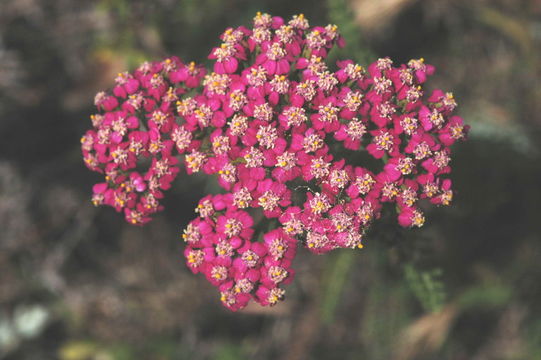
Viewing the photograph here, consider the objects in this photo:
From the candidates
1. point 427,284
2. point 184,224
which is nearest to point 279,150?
point 427,284

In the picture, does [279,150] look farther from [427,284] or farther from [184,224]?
[184,224]

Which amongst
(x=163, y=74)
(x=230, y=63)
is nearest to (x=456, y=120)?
(x=230, y=63)

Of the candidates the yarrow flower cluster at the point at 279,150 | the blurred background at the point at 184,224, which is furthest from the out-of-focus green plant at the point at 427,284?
the blurred background at the point at 184,224

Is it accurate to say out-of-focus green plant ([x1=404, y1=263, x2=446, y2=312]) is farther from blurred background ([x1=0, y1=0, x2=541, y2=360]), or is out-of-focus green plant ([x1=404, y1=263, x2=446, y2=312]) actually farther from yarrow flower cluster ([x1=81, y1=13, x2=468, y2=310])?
blurred background ([x1=0, y1=0, x2=541, y2=360])

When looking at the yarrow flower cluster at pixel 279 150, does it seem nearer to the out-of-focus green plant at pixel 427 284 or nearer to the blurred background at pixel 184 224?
the out-of-focus green plant at pixel 427 284

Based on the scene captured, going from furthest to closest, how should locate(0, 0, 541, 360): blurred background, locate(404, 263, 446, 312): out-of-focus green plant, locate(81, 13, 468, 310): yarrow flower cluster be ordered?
locate(0, 0, 541, 360): blurred background → locate(404, 263, 446, 312): out-of-focus green plant → locate(81, 13, 468, 310): yarrow flower cluster

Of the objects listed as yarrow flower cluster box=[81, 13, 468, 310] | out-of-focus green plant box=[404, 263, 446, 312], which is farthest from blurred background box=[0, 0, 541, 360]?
yarrow flower cluster box=[81, 13, 468, 310]
